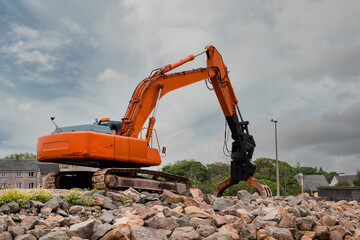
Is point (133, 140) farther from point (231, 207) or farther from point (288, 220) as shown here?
point (288, 220)

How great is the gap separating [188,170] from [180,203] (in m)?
45.3

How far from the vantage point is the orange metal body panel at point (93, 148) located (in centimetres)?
1000

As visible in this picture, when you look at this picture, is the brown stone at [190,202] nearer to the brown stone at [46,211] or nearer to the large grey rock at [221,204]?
the large grey rock at [221,204]

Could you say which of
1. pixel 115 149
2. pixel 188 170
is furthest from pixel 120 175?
pixel 188 170

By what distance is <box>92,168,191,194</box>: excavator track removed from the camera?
9.81 m

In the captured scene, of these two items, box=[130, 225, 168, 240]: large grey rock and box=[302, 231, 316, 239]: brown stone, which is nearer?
box=[130, 225, 168, 240]: large grey rock

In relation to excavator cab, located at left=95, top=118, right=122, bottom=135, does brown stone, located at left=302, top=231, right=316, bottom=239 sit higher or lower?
lower

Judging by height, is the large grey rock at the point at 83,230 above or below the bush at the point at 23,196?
below

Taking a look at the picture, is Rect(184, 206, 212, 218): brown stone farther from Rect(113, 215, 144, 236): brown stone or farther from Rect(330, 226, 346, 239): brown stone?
Rect(330, 226, 346, 239): brown stone

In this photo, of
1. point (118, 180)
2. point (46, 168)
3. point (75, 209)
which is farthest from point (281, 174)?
point (75, 209)

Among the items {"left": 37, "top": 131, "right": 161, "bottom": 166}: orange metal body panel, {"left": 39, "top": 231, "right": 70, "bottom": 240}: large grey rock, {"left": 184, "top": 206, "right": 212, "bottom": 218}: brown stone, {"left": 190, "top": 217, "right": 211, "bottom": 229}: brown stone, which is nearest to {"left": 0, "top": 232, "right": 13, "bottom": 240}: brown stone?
{"left": 39, "top": 231, "right": 70, "bottom": 240}: large grey rock

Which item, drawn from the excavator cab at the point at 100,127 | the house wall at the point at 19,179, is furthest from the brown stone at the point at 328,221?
the house wall at the point at 19,179

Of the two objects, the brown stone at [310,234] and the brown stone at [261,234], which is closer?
the brown stone at [261,234]

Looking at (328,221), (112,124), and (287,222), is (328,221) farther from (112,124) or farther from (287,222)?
(112,124)
